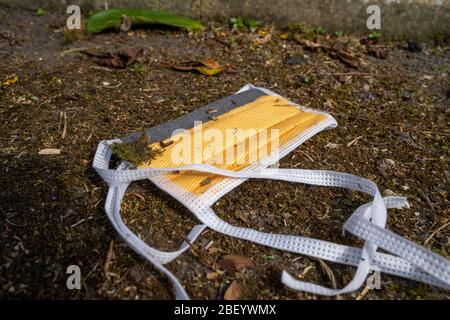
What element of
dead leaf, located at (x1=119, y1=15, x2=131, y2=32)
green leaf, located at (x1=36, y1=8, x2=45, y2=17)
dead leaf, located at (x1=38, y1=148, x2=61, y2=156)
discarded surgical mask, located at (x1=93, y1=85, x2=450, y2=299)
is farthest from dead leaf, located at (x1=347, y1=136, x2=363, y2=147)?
green leaf, located at (x1=36, y1=8, x2=45, y2=17)

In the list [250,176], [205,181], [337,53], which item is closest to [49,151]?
[205,181]

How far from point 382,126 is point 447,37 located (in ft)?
4.89

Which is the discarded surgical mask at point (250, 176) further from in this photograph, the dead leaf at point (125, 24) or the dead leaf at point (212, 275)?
the dead leaf at point (125, 24)

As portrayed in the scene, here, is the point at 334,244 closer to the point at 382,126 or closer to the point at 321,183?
the point at 321,183

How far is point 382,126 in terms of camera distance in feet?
8.57

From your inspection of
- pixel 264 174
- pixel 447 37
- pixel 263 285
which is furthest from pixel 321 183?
pixel 447 37

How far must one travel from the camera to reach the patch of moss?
2062mm

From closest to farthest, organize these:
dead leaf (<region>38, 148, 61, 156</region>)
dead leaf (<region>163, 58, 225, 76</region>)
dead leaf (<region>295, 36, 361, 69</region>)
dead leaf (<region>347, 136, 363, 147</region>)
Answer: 1. dead leaf (<region>38, 148, 61, 156</region>)
2. dead leaf (<region>347, 136, 363, 147</region>)
3. dead leaf (<region>163, 58, 225, 76</region>)
4. dead leaf (<region>295, 36, 361, 69</region>)

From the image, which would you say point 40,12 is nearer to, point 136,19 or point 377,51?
point 136,19

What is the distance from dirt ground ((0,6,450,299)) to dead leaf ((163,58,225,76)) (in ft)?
0.17

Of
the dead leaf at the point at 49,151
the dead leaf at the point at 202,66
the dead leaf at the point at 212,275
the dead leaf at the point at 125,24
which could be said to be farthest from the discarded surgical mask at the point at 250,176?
the dead leaf at the point at 125,24

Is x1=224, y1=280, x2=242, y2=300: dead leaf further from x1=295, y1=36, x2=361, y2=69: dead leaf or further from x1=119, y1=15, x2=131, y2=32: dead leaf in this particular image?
x1=119, y1=15, x2=131, y2=32: dead leaf

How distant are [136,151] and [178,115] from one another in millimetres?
584

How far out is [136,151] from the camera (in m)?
2.09
